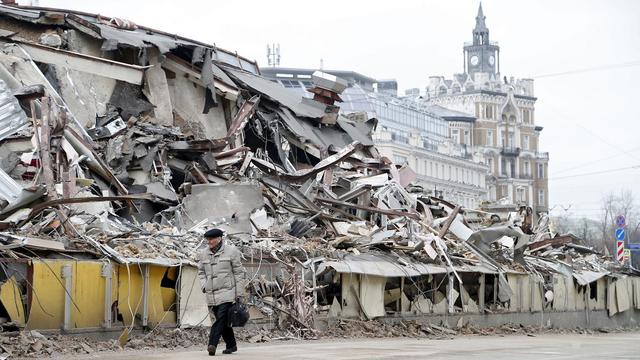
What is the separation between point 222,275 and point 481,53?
180599 mm

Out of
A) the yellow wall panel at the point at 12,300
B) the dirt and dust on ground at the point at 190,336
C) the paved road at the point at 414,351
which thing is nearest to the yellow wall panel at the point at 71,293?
the yellow wall panel at the point at 12,300

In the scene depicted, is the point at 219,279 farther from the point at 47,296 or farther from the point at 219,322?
the point at 47,296

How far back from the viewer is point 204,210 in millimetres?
23312

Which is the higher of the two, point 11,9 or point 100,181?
point 11,9

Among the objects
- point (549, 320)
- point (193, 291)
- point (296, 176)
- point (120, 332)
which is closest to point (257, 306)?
point (193, 291)

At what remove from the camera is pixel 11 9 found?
91.1 feet

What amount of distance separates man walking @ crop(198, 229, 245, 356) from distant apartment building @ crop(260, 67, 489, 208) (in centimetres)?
8396

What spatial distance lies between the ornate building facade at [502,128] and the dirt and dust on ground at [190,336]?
126 m

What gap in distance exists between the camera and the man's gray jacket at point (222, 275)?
50.4ft

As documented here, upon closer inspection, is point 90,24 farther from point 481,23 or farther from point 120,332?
point 481,23

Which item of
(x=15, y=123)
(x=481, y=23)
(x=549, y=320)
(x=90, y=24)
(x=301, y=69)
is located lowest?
(x=549, y=320)

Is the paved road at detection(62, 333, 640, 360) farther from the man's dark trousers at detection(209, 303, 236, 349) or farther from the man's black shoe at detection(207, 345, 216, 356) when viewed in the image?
the man's dark trousers at detection(209, 303, 236, 349)

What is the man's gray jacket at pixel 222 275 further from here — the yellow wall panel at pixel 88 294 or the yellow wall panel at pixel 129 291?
the yellow wall panel at pixel 129 291

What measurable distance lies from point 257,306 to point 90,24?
9.56 meters
